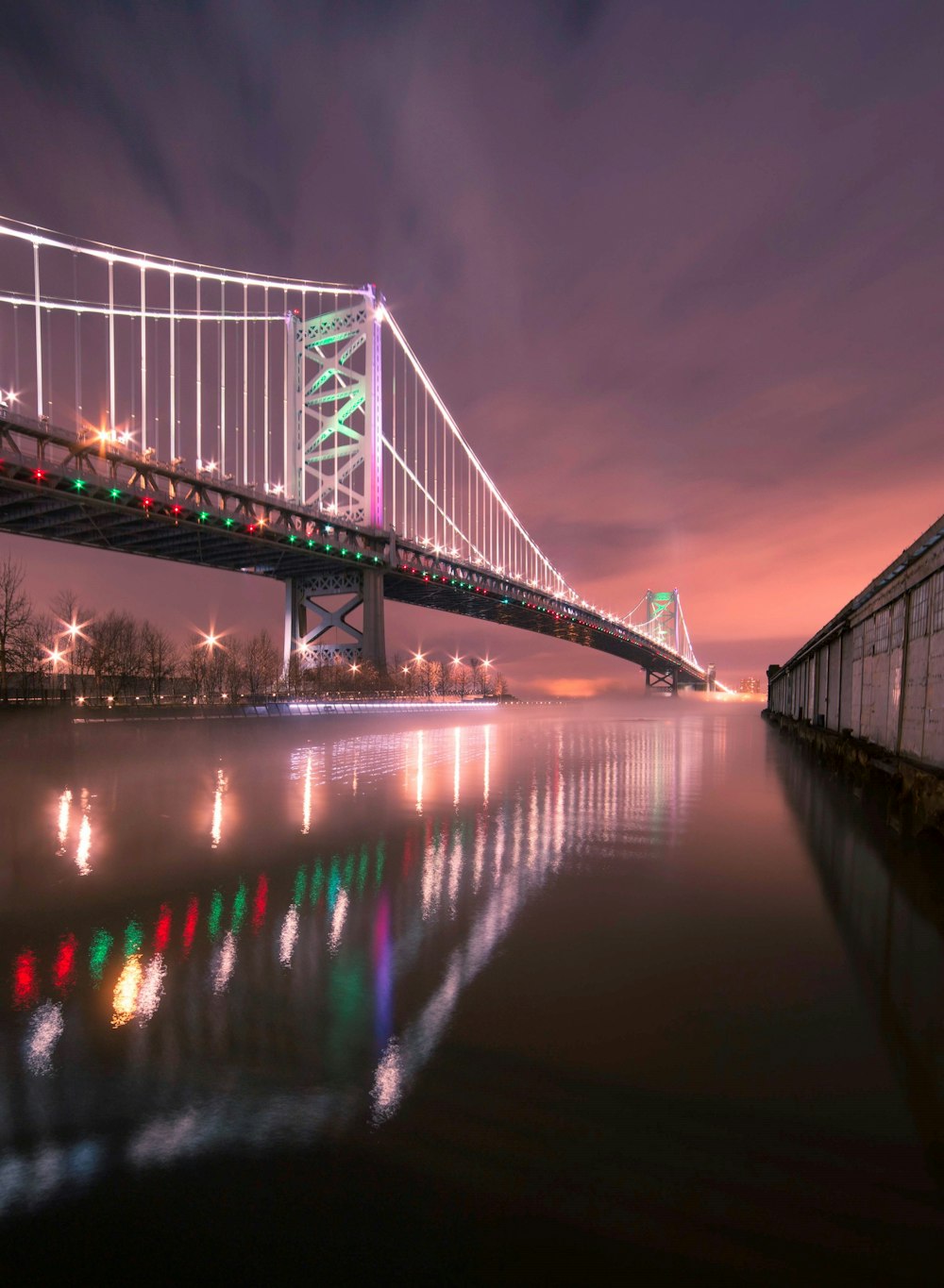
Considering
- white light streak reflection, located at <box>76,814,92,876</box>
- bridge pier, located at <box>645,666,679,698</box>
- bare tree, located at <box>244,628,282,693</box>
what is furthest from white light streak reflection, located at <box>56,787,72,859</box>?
bridge pier, located at <box>645,666,679,698</box>

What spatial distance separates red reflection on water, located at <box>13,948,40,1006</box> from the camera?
4352mm

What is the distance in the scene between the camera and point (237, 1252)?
2410mm

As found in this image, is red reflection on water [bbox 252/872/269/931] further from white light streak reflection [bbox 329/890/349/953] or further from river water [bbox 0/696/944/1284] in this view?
white light streak reflection [bbox 329/890/349/953]

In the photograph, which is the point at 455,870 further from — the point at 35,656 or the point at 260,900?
the point at 35,656

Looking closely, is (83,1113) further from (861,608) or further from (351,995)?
(861,608)

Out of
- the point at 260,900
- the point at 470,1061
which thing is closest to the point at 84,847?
the point at 260,900

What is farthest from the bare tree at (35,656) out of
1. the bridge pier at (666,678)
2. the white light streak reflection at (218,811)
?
the bridge pier at (666,678)

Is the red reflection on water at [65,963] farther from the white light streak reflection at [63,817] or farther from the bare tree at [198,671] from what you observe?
the bare tree at [198,671]

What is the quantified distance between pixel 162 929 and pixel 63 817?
19.7 ft

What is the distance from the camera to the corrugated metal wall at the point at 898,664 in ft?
32.9

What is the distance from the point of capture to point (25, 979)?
4660 mm

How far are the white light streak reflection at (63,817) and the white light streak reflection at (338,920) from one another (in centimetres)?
379

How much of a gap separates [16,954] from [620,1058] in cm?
436

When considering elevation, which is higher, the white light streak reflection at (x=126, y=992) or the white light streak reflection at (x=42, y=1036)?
the white light streak reflection at (x=42, y=1036)
